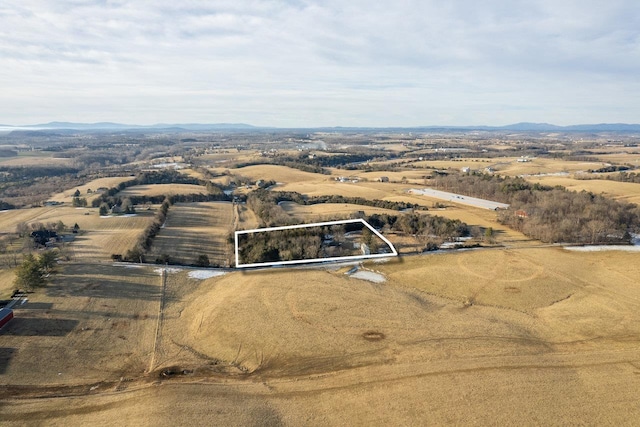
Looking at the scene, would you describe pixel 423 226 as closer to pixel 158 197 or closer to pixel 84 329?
pixel 84 329

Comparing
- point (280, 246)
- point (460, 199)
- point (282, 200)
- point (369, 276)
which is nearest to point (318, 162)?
point (282, 200)

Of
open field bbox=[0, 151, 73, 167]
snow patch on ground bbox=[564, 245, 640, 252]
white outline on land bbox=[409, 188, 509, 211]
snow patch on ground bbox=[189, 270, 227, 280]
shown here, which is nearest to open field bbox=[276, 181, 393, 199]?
white outline on land bbox=[409, 188, 509, 211]

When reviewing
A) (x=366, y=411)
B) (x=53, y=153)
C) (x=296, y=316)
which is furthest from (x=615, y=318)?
(x=53, y=153)

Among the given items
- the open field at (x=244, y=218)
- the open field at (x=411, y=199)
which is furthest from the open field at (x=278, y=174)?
the open field at (x=244, y=218)

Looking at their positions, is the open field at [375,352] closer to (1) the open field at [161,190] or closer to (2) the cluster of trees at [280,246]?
(2) the cluster of trees at [280,246]

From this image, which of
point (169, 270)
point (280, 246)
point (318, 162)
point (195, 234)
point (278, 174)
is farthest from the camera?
point (318, 162)

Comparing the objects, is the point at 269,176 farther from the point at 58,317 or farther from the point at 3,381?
the point at 3,381
